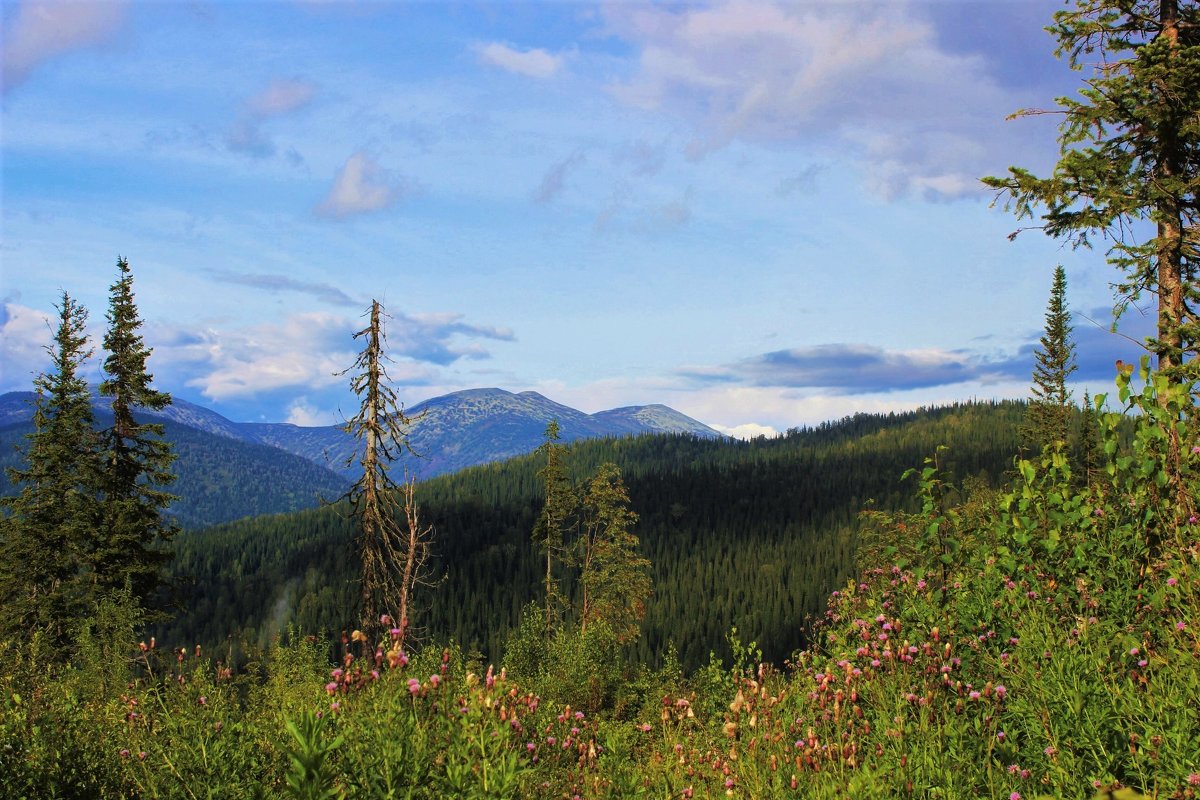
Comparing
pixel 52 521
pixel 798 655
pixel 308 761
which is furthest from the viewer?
pixel 52 521

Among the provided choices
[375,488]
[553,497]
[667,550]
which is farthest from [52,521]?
[667,550]

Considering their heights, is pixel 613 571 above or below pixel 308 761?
below

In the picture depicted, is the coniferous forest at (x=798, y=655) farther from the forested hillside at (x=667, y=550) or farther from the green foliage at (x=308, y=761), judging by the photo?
the forested hillside at (x=667, y=550)

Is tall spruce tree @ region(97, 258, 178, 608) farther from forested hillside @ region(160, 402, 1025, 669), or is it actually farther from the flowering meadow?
forested hillside @ region(160, 402, 1025, 669)

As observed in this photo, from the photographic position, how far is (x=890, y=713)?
429 cm

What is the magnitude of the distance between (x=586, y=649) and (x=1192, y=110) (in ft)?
56.6

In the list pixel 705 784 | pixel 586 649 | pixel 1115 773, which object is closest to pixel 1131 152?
pixel 1115 773

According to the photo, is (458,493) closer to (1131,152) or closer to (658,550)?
(658,550)

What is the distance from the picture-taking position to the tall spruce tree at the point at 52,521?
22.6 metres

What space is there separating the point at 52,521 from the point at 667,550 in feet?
355

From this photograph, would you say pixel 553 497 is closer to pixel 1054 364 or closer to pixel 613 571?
pixel 613 571

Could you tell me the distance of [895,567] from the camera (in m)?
7.08

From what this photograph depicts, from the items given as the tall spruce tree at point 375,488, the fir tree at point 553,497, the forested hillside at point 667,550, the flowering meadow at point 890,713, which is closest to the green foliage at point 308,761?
the flowering meadow at point 890,713

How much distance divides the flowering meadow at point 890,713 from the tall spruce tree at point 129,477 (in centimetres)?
1889
